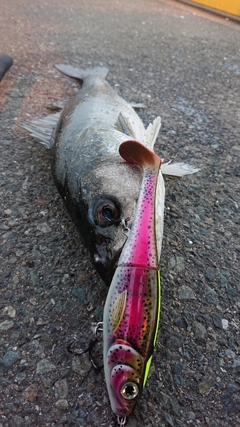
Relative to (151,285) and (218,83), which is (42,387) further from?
(218,83)

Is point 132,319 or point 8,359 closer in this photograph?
point 132,319

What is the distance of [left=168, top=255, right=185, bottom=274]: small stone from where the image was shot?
7.06 feet

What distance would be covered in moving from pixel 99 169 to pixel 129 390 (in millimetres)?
1267

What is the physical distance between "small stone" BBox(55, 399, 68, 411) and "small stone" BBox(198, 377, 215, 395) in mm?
602

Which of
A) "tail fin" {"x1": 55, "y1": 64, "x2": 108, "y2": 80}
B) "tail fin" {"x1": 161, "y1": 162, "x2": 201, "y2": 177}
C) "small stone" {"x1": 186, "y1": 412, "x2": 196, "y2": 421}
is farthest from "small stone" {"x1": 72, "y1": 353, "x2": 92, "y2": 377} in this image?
"tail fin" {"x1": 55, "y1": 64, "x2": 108, "y2": 80}

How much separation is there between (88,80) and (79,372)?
2985 millimetres

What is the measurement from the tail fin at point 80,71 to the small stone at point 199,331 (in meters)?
3.22

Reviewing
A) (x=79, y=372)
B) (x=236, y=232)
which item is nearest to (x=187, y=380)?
(x=79, y=372)

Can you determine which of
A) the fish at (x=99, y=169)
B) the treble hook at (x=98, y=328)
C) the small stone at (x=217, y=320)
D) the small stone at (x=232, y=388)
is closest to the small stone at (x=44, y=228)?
the fish at (x=99, y=169)

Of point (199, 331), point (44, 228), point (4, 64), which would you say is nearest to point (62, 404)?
point (199, 331)

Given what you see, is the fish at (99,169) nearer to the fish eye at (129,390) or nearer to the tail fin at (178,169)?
the tail fin at (178,169)

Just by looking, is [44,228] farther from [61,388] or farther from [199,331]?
[199,331]

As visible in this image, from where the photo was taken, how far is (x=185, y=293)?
203cm

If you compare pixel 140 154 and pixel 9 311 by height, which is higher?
pixel 140 154
